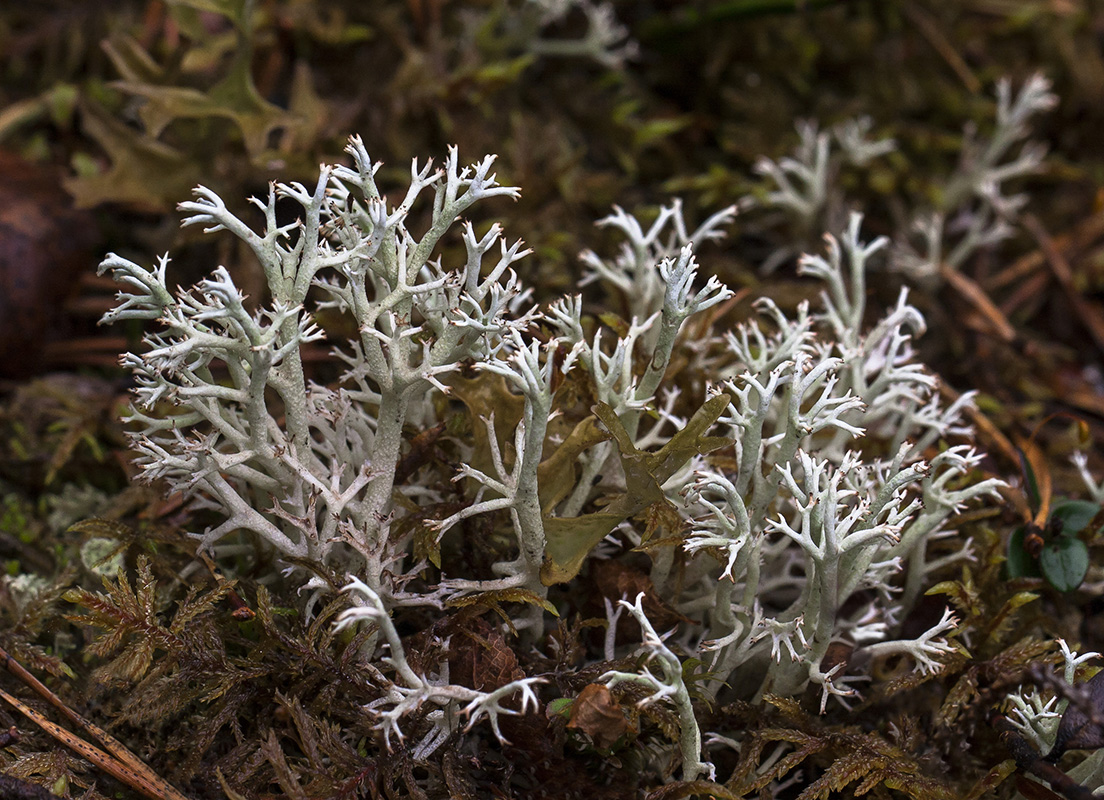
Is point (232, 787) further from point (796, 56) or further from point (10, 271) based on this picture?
point (796, 56)

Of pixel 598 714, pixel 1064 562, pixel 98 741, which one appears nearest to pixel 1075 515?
pixel 1064 562

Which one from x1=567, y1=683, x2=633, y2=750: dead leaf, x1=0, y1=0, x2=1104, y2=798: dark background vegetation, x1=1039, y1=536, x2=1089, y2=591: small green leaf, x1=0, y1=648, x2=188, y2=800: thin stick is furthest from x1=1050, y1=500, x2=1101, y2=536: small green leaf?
x1=0, y1=648, x2=188, y2=800: thin stick

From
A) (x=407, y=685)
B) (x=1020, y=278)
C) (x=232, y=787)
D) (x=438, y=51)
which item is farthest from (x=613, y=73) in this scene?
(x=232, y=787)

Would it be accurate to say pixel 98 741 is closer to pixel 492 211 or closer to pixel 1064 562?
pixel 492 211

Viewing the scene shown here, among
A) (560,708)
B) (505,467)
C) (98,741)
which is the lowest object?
(98,741)

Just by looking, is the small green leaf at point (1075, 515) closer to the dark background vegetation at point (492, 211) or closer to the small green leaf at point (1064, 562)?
the small green leaf at point (1064, 562)

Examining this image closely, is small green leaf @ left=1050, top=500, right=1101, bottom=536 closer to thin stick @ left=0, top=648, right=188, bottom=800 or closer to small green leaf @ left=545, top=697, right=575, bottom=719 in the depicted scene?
small green leaf @ left=545, top=697, right=575, bottom=719
